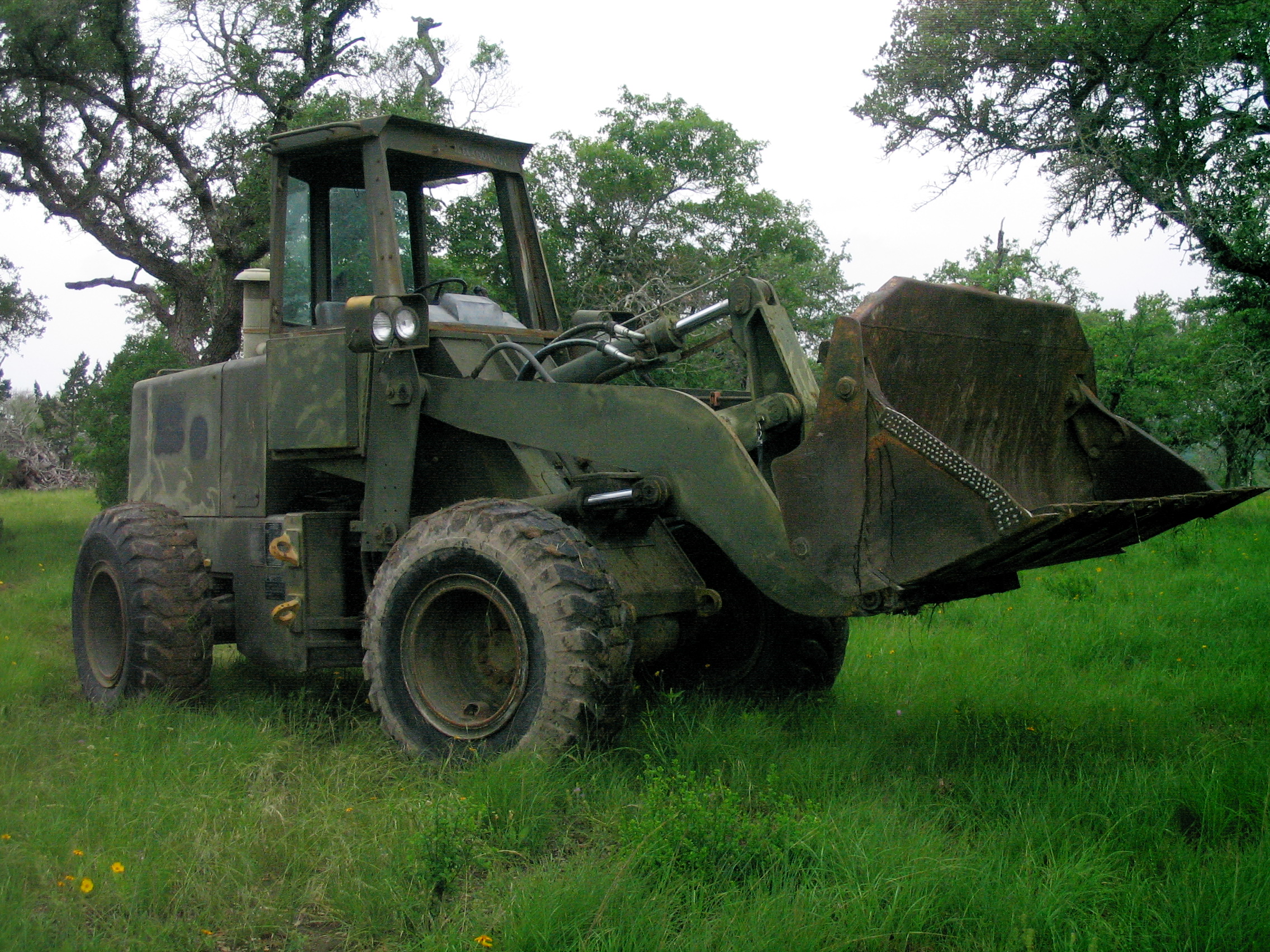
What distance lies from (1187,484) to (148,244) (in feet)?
58.9

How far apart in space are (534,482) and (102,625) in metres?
2.97

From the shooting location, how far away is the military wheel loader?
416 cm

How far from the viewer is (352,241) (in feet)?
20.6

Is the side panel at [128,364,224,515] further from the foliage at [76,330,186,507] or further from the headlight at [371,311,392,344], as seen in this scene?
the foliage at [76,330,186,507]

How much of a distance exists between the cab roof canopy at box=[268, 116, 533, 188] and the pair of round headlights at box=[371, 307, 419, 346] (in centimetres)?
105

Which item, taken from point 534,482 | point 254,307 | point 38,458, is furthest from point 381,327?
point 38,458

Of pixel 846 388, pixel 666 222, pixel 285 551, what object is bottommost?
pixel 285 551

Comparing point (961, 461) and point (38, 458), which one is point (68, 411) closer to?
point (38, 458)

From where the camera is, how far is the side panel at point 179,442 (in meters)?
6.52

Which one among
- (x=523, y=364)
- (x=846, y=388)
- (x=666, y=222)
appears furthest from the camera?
(x=666, y=222)

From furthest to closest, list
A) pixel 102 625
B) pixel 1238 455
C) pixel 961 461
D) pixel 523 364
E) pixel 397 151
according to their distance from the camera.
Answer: pixel 1238 455 → pixel 102 625 → pixel 397 151 → pixel 523 364 → pixel 961 461

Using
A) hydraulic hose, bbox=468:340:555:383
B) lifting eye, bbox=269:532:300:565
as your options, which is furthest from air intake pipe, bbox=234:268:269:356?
hydraulic hose, bbox=468:340:555:383

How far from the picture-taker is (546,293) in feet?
22.1

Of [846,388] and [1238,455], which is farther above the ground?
[1238,455]
